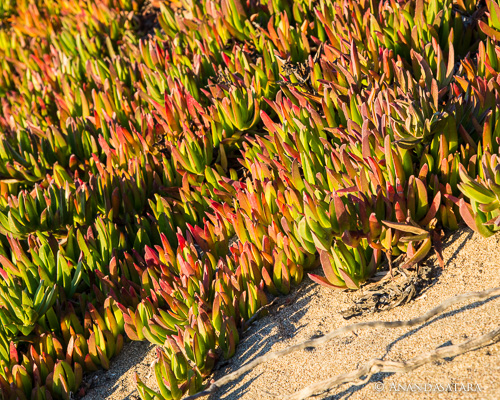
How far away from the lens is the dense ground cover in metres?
2.30

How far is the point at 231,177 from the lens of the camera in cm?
318

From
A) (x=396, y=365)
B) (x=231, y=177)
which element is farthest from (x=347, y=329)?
(x=231, y=177)

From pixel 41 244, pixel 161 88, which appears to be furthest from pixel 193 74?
pixel 41 244

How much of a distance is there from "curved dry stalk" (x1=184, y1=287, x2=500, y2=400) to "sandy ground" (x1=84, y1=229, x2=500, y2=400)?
0.02 metres

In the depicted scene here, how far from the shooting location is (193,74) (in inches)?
144

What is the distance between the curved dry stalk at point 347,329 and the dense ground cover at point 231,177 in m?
0.13

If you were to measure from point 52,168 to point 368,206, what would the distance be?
2.40 meters

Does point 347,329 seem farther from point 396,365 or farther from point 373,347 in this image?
point 396,365

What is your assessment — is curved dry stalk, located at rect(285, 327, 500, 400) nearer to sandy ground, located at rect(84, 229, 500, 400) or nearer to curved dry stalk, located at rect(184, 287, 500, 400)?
sandy ground, located at rect(84, 229, 500, 400)

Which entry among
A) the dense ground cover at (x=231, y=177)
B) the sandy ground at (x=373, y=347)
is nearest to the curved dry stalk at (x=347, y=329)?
the sandy ground at (x=373, y=347)

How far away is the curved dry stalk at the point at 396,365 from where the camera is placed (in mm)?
1864

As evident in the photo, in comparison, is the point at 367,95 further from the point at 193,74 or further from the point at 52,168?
A: the point at 52,168

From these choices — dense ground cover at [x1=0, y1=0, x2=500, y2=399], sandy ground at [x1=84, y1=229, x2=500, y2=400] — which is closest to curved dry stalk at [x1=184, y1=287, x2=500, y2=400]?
sandy ground at [x1=84, y1=229, x2=500, y2=400]

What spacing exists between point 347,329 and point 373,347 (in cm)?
14
